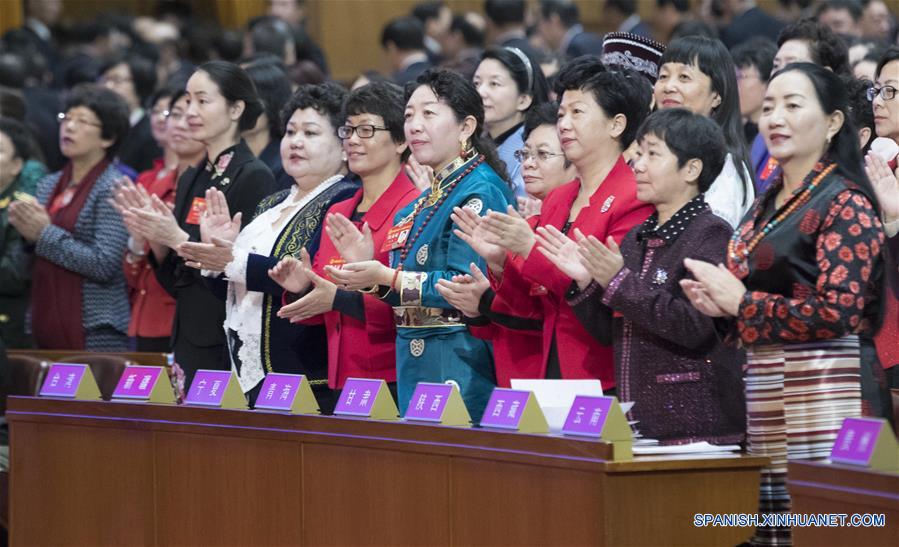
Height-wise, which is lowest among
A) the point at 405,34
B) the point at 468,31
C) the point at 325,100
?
the point at 325,100

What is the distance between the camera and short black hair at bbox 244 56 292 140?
16.5 ft

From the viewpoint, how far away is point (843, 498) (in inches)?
101

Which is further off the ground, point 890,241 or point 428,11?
point 428,11

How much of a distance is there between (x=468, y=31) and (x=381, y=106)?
390 cm

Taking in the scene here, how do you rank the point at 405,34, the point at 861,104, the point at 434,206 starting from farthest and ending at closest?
the point at 405,34 → the point at 861,104 → the point at 434,206

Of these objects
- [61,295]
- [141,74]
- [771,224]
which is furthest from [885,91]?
[141,74]

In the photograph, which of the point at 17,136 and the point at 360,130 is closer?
the point at 360,130

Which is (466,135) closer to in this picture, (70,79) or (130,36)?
(70,79)

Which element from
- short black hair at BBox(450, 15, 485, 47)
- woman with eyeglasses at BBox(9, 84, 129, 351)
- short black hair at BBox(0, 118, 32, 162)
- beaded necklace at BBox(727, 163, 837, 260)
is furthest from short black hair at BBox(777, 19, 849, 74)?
short black hair at BBox(450, 15, 485, 47)

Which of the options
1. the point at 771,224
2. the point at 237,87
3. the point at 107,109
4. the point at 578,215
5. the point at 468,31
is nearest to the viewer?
the point at 771,224

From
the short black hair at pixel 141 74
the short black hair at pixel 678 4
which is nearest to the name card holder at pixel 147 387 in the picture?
the short black hair at pixel 141 74

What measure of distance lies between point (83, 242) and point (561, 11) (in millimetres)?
3352

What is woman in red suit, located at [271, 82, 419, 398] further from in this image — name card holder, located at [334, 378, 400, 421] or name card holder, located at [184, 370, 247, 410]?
name card holder, located at [334, 378, 400, 421]

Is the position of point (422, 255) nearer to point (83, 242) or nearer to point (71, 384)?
point (71, 384)
